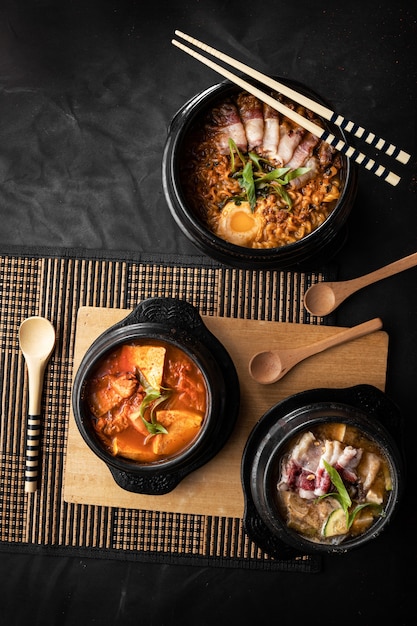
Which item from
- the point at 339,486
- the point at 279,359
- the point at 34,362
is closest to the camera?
the point at 339,486

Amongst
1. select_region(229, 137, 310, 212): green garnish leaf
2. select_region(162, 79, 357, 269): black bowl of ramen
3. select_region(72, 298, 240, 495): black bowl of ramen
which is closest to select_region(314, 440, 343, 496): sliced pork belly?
select_region(72, 298, 240, 495): black bowl of ramen

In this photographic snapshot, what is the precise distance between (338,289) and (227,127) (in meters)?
0.77

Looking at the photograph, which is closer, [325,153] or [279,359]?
[325,153]

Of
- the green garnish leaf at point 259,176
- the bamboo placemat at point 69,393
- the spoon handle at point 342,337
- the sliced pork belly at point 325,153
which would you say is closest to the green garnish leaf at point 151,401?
the bamboo placemat at point 69,393

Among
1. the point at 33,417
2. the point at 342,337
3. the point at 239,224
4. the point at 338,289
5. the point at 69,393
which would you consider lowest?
the point at 33,417

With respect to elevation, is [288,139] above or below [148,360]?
above

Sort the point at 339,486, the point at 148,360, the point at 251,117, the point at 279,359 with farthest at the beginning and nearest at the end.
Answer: the point at 279,359 < the point at 251,117 < the point at 148,360 < the point at 339,486

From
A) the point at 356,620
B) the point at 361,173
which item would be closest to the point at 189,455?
the point at 356,620

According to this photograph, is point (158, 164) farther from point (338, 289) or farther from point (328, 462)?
point (328, 462)

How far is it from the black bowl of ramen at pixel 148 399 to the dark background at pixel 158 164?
55 cm

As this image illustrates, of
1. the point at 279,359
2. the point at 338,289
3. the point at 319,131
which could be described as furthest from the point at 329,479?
the point at 319,131

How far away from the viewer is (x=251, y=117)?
8.28 feet

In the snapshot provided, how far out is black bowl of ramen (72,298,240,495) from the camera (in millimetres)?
2398

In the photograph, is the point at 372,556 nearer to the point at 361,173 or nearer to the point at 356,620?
the point at 356,620
